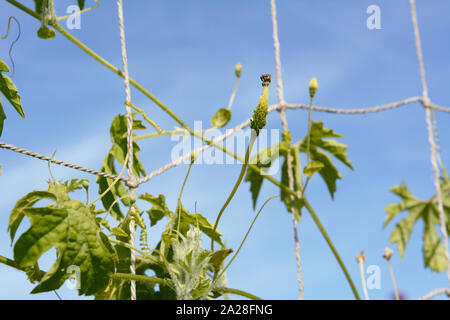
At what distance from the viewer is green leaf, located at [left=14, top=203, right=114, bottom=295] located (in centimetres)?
60

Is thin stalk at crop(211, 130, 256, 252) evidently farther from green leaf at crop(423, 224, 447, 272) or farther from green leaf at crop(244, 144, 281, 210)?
A: green leaf at crop(423, 224, 447, 272)

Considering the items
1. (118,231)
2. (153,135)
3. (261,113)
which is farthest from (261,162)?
(261,113)

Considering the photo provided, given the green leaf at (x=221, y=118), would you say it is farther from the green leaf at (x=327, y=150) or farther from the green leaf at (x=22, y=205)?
the green leaf at (x=327, y=150)

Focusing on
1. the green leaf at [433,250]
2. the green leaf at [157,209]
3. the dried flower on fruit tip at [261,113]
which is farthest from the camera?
the green leaf at [433,250]

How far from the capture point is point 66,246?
0.62 metres

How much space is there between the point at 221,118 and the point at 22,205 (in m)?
0.33

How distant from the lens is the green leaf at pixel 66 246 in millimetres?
599

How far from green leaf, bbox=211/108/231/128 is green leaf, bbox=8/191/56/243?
29 cm

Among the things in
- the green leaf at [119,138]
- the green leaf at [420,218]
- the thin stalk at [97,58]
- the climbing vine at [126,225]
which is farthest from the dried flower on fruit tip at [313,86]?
the green leaf at [420,218]

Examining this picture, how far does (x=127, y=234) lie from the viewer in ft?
2.57

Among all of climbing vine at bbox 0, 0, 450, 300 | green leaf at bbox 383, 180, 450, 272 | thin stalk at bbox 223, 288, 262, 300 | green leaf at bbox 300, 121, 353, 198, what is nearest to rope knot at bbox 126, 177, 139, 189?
climbing vine at bbox 0, 0, 450, 300

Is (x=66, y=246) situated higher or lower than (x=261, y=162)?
lower

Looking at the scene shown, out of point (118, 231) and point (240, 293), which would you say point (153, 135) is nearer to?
point (118, 231)

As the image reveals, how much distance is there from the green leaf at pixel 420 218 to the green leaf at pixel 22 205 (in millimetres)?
1301
